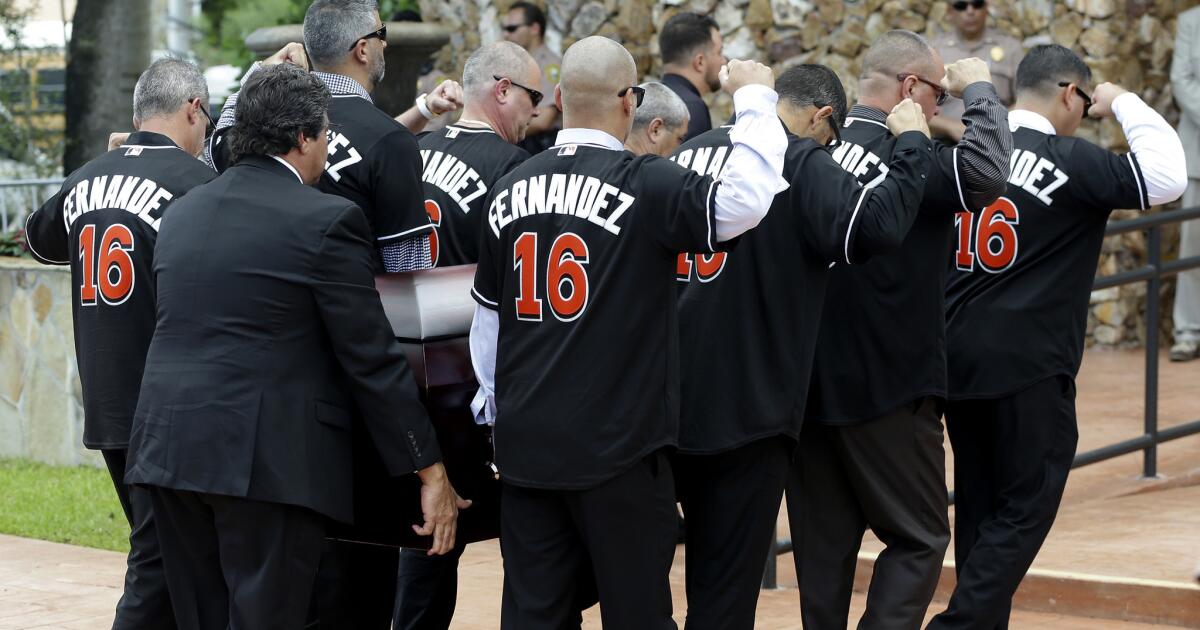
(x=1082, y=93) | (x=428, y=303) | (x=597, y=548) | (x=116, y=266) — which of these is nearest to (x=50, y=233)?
(x=116, y=266)

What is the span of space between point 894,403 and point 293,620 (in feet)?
6.26

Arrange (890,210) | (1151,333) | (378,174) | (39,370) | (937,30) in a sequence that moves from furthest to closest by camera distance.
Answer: (937,30), (39,370), (1151,333), (378,174), (890,210)

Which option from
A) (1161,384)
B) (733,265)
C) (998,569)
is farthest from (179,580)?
(1161,384)

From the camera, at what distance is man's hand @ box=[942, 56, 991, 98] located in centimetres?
495

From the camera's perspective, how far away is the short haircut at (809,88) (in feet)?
16.3

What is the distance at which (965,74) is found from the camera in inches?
196

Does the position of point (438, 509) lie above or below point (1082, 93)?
below

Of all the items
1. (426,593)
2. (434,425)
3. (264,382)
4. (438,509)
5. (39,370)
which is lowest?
(426,593)

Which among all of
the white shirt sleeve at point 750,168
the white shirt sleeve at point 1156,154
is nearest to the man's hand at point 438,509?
the white shirt sleeve at point 750,168

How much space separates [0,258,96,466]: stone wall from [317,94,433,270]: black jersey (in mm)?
4619

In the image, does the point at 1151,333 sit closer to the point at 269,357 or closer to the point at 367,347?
the point at 367,347

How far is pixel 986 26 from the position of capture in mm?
10680

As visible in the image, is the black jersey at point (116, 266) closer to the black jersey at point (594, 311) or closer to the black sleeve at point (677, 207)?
the black jersey at point (594, 311)

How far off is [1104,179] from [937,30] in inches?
245
